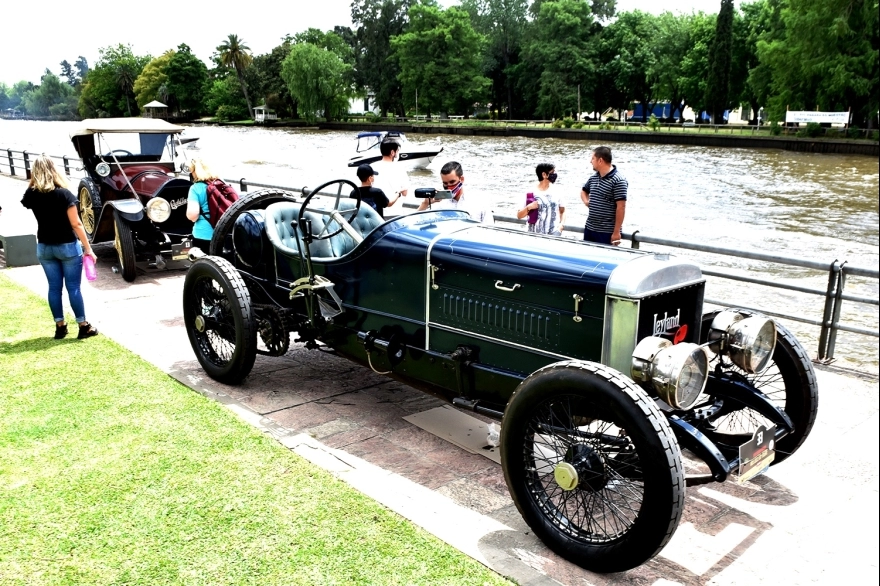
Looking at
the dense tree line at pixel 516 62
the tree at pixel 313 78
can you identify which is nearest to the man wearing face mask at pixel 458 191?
the dense tree line at pixel 516 62

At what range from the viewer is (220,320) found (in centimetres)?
562

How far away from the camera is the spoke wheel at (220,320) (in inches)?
208

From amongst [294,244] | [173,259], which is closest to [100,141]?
[173,259]

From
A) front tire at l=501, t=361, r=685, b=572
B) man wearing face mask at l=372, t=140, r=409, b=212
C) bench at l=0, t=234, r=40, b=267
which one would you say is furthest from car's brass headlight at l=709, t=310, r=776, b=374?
bench at l=0, t=234, r=40, b=267

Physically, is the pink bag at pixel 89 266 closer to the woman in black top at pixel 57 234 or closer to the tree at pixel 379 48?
the woman in black top at pixel 57 234

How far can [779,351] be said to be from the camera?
165 inches

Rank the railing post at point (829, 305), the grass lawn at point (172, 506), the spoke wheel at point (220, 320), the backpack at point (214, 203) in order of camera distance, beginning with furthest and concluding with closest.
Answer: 1. the backpack at point (214, 203)
2. the railing post at point (829, 305)
3. the spoke wheel at point (220, 320)
4. the grass lawn at point (172, 506)

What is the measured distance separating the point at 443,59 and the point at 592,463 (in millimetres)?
76716

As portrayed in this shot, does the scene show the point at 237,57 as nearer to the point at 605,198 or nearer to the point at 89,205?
the point at 89,205

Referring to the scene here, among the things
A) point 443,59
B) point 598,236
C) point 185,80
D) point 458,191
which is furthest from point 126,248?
point 443,59

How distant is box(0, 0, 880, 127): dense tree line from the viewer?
184ft

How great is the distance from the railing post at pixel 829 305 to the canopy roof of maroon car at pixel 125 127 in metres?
9.16

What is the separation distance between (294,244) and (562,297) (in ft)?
8.86

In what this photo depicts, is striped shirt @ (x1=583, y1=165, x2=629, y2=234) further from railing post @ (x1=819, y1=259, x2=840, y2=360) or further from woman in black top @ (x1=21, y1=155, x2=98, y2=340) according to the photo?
woman in black top @ (x1=21, y1=155, x2=98, y2=340)
